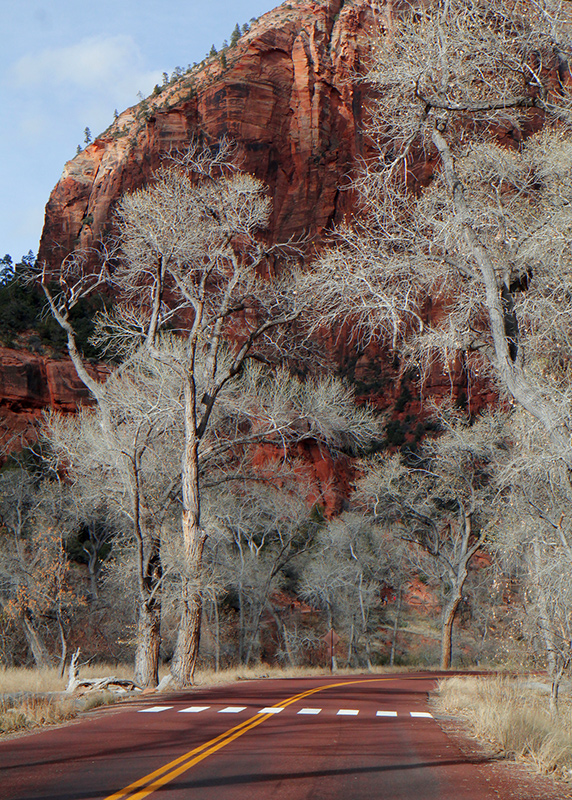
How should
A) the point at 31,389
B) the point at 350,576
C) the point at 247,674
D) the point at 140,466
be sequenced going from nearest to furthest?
the point at 140,466, the point at 247,674, the point at 350,576, the point at 31,389

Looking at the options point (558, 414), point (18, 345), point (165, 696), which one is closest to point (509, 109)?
point (558, 414)

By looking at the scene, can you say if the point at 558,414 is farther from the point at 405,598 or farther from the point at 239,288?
the point at 405,598

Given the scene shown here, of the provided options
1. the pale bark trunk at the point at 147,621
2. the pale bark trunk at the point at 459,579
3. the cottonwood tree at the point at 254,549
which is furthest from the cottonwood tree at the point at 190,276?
the pale bark trunk at the point at 459,579

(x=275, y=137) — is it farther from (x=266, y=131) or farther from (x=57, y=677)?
(x=57, y=677)

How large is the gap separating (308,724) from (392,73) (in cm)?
949

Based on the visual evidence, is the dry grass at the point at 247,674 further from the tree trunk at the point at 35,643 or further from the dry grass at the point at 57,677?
the tree trunk at the point at 35,643

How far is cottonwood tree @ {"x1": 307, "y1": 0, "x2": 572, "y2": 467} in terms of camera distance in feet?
31.3

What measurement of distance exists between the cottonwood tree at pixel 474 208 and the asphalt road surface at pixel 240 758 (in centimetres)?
434

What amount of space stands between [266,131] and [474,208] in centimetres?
7792

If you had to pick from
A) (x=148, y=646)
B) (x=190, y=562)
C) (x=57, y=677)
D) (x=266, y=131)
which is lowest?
(x=57, y=677)

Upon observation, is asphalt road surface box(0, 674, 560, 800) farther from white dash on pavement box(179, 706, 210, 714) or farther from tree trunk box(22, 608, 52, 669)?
tree trunk box(22, 608, 52, 669)

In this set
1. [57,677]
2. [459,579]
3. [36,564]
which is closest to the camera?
[57,677]

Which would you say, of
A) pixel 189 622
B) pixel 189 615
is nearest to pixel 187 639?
pixel 189 622

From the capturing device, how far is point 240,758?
6.57m
